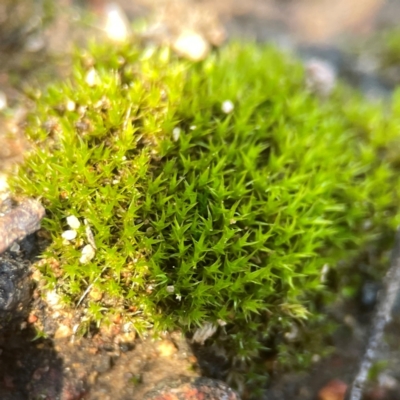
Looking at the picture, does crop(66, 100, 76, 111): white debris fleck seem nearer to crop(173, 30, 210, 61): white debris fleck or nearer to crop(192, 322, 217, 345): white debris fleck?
crop(173, 30, 210, 61): white debris fleck

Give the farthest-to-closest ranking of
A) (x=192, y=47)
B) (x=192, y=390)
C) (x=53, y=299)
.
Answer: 1. (x=192, y=47)
2. (x=53, y=299)
3. (x=192, y=390)

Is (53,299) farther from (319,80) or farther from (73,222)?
(319,80)

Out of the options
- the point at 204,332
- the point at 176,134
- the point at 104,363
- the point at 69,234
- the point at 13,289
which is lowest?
the point at 104,363

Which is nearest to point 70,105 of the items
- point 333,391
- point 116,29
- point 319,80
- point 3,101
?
point 3,101

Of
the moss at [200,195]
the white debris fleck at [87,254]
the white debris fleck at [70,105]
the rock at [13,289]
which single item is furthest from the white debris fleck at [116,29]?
the rock at [13,289]

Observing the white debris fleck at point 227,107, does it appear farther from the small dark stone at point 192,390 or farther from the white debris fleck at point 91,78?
the small dark stone at point 192,390

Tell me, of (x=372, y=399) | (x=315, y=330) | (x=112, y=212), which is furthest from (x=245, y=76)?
(x=372, y=399)
